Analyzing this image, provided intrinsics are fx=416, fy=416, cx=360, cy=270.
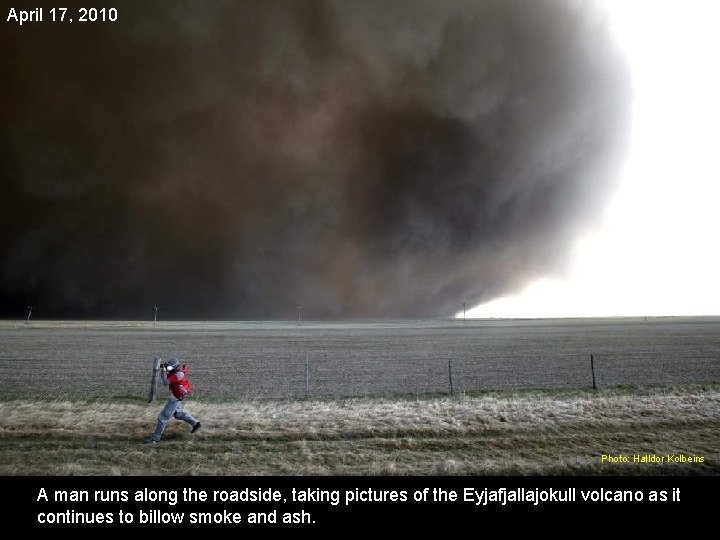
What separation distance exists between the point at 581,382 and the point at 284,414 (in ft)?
45.1

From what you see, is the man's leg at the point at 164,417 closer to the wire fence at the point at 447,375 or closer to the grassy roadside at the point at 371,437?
the grassy roadside at the point at 371,437

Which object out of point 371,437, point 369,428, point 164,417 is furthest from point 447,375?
point 164,417

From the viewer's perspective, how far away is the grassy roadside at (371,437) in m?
7.68

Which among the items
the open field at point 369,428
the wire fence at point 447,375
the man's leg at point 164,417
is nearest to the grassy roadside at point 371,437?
the open field at point 369,428

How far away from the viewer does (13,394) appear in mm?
15359

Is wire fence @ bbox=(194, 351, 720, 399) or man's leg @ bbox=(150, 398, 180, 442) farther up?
man's leg @ bbox=(150, 398, 180, 442)

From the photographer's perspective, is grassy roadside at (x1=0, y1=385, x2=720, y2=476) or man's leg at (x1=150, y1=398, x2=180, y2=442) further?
man's leg at (x1=150, y1=398, x2=180, y2=442)

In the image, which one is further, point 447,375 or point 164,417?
point 447,375

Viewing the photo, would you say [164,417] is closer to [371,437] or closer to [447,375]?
[371,437]

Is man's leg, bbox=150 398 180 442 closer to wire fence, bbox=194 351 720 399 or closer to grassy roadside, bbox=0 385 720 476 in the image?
grassy roadside, bbox=0 385 720 476

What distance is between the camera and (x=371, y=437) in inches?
376

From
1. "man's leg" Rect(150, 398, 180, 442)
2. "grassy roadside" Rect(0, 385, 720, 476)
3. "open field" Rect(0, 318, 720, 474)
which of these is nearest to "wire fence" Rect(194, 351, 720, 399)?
"open field" Rect(0, 318, 720, 474)

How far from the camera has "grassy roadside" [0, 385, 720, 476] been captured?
25.2ft
